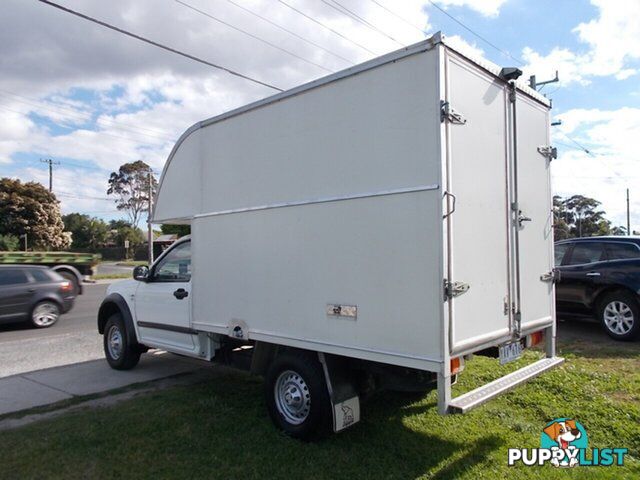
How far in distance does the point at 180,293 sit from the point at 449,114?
3.76 meters

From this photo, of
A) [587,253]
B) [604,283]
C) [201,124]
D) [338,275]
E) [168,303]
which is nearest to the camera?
[338,275]

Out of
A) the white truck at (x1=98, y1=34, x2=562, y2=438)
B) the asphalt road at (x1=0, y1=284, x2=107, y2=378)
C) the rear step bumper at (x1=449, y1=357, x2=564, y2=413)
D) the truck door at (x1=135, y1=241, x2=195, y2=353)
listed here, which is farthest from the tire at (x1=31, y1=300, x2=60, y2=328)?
the rear step bumper at (x1=449, y1=357, x2=564, y2=413)

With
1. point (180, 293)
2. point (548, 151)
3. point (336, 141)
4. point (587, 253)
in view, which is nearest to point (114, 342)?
point (180, 293)

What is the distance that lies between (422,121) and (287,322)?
2.09 m

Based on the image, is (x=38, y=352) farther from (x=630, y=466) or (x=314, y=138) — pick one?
(x=630, y=466)

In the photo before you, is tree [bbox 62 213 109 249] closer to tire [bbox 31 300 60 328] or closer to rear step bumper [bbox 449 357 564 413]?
tire [bbox 31 300 60 328]

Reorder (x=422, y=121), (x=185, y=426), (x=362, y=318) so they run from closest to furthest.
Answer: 1. (x=422, y=121)
2. (x=362, y=318)
3. (x=185, y=426)

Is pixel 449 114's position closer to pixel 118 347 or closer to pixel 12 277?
pixel 118 347

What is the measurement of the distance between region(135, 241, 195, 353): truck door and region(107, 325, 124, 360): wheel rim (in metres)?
0.65

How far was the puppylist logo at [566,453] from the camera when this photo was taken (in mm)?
3871

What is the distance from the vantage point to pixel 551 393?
5.36 m

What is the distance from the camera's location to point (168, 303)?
19.9 feet

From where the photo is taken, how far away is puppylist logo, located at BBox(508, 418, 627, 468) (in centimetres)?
387

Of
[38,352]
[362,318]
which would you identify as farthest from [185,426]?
[38,352]
